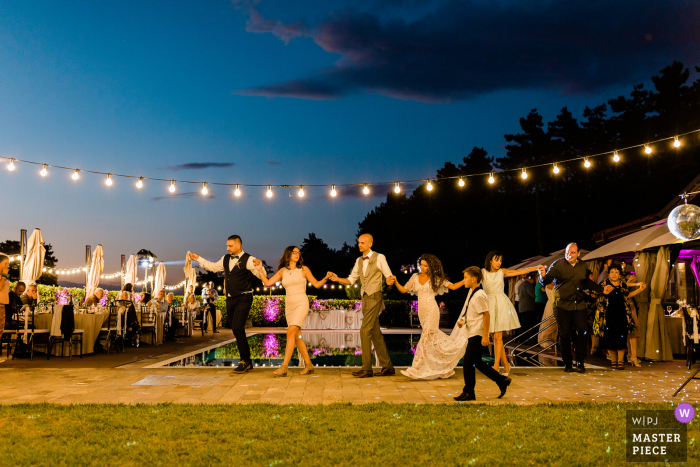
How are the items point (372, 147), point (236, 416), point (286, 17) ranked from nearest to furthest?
point (236, 416) < point (286, 17) < point (372, 147)

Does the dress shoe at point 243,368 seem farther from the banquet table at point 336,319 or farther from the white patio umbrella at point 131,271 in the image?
the banquet table at point 336,319

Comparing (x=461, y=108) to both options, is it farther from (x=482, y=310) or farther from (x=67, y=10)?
(x=482, y=310)

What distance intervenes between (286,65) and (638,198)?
1823 cm

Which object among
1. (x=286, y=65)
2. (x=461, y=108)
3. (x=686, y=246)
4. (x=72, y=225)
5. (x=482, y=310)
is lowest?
(x=482, y=310)

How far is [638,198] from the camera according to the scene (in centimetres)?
2622

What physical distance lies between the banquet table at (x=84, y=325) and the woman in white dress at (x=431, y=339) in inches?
249

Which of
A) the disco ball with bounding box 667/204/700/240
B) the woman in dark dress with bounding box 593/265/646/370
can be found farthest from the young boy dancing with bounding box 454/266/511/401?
the woman in dark dress with bounding box 593/265/646/370

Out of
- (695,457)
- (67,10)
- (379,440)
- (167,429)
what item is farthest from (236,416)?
(67,10)

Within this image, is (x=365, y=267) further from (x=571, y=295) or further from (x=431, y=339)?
(x=571, y=295)

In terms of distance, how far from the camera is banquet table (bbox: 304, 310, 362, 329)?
2089 cm

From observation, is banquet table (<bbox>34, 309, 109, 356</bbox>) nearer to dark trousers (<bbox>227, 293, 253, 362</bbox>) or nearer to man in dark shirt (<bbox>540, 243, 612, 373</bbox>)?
dark trousers (<bbox>227, 293, 253, 362</bbox>)

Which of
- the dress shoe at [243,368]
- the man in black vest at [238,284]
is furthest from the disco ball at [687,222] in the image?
the dress shoe at [243,368]

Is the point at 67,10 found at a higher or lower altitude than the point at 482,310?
higher

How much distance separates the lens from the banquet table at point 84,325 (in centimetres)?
958
